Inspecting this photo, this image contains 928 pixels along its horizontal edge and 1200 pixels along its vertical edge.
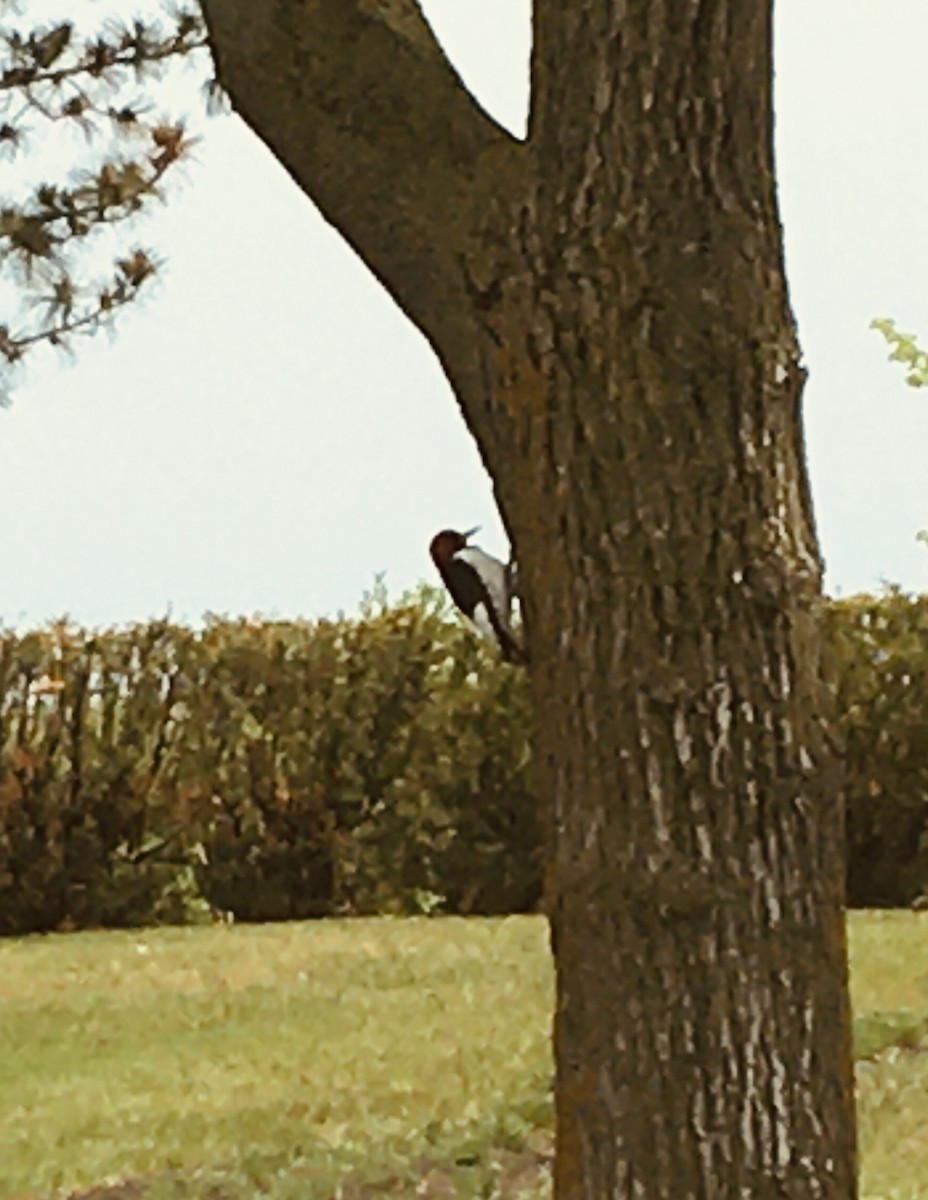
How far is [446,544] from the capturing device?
14.9ft

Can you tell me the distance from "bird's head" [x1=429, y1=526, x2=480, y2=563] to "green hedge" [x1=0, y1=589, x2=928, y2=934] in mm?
6098

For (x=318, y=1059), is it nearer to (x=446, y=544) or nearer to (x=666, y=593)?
(x=446, y=544)

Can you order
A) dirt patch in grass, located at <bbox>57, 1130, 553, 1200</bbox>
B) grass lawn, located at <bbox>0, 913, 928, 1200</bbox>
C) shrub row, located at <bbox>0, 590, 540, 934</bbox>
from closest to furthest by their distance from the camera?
1. dirt patch in grass, located at <bbox>57, 1130, 553, 1200</bbox>
2. grass lawn, located at <bbox>0, 913, 928, 1200</bbox>
3. shrub row, located at <bbox>0, 590, 540, 934</bbox>

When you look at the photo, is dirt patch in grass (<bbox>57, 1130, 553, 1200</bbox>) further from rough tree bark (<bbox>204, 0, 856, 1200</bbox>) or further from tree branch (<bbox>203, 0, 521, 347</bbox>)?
tree branch (<bbox>203, 0, 521, 347</bbox>)

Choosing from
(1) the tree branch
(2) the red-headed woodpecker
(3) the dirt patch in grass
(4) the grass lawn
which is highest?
(1) the tree branch

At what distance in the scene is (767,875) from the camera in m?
Result: 3.27

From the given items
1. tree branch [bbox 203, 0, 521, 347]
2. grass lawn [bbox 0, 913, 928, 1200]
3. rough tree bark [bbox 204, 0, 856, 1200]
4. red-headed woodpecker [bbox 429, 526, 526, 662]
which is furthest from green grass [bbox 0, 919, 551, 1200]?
tree branch [bbox 203, 0, 521, 347]

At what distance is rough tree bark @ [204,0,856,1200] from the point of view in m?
3.25

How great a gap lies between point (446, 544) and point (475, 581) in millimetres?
137

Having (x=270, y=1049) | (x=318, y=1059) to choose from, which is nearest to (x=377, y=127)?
(x=318, y=1059)

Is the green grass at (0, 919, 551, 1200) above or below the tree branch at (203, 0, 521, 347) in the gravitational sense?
below

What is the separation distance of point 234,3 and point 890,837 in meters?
7.83

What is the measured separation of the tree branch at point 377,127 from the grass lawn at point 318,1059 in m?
2.91

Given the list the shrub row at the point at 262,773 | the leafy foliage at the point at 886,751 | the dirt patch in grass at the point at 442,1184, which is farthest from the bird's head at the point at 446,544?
the leafy foliage at the point at 886,751
